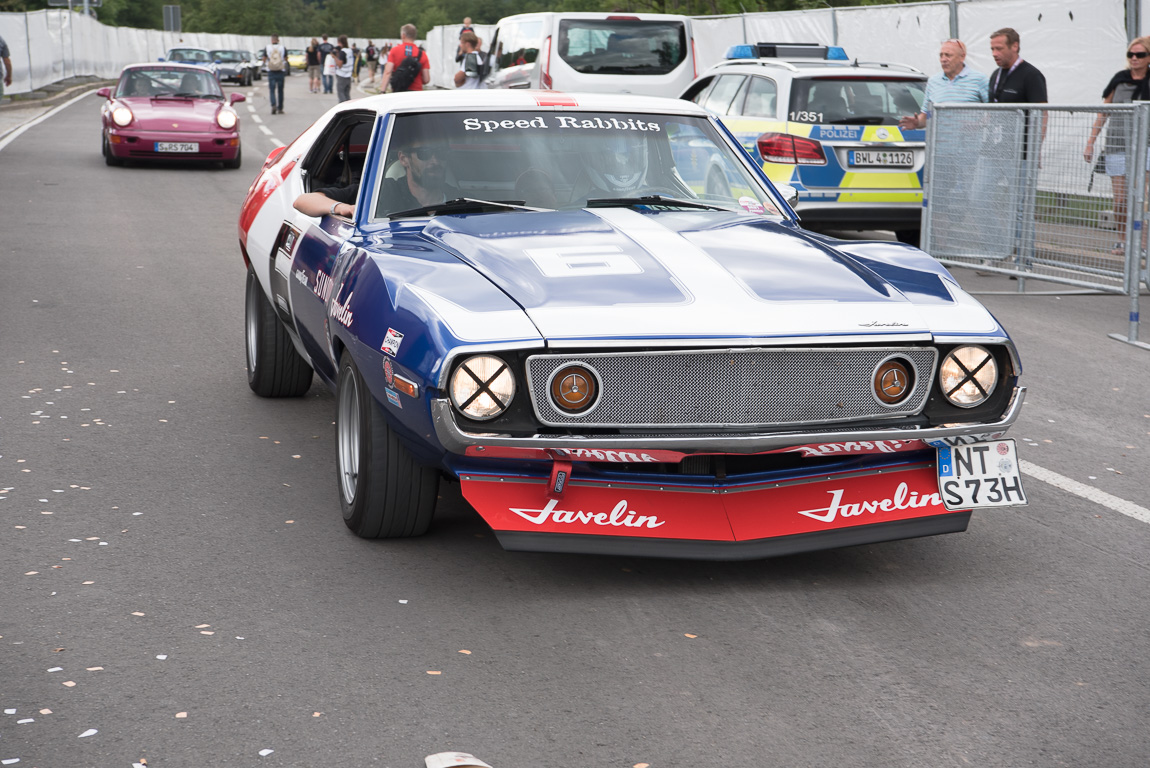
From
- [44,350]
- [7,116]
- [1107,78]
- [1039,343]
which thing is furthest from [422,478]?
[7,116]

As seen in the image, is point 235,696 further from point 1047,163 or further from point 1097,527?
point 1047,163

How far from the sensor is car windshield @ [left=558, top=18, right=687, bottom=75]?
1759 centimetres

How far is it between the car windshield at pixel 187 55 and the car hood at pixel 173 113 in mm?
13551

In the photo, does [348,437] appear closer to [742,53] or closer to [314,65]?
[742,53]

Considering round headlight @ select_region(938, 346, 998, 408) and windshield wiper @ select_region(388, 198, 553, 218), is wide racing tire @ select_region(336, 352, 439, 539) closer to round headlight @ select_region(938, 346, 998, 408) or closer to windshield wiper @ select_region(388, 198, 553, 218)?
windshield wiper @ select_region(388, 198, 553, 218)

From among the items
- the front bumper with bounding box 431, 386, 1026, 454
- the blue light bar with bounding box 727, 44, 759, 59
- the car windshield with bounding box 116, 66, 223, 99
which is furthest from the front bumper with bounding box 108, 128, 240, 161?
the front bumper with bounding box 431, 386, 1026, 454

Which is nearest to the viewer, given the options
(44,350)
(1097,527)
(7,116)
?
(1097,527)

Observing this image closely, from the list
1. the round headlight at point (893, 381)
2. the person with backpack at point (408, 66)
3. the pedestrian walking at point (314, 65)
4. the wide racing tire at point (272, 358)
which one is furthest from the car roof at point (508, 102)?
the pedestrian walking at point (314, 65)

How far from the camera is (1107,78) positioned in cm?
1492

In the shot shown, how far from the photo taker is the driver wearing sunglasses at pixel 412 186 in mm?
4891

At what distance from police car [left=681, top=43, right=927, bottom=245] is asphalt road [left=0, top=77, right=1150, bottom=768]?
17.0ft

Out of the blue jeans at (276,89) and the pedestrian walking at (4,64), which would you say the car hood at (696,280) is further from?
the blue jeans at (276,89)

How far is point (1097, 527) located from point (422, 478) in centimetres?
238

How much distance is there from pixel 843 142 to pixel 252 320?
6099mm
